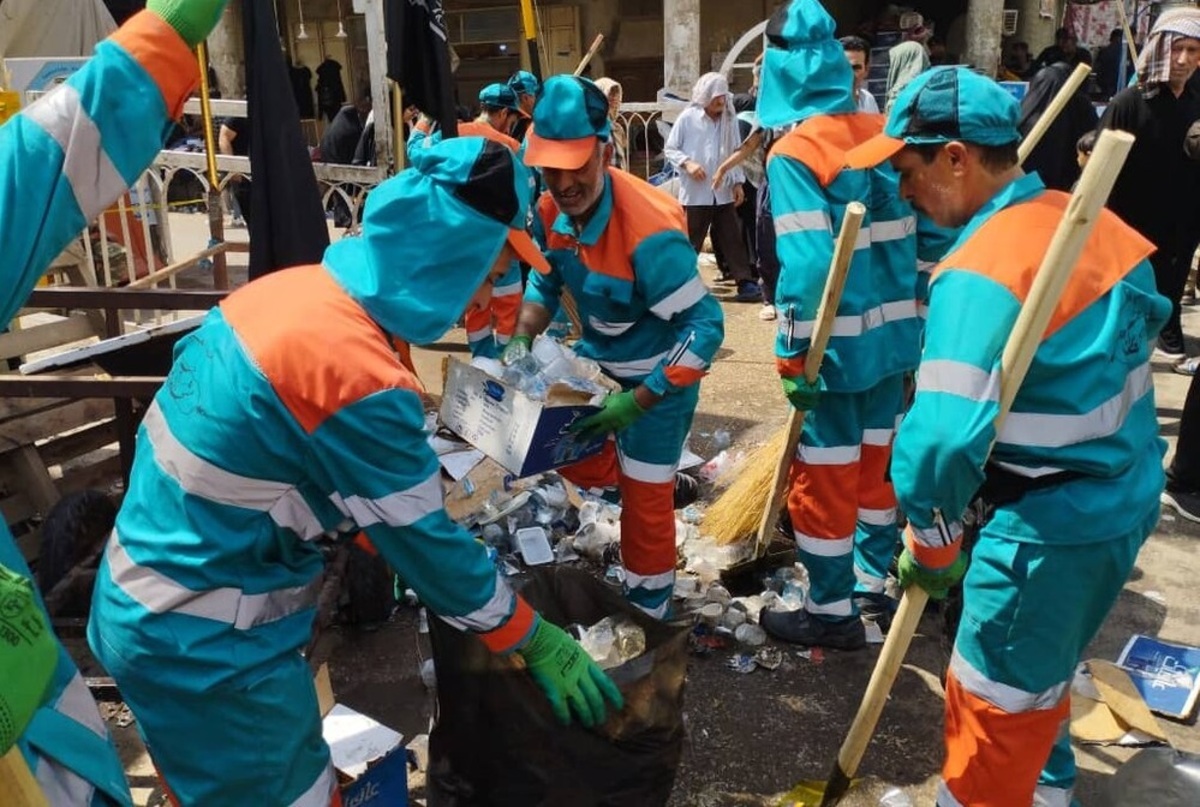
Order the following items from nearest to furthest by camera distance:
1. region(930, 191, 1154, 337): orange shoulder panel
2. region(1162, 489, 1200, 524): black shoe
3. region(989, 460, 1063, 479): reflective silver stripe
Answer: region(930, 191, 1154, 337): orange shoulder panel < region(989, 460, 1063, 479): reflective silver stripe < region(1162, 489, 1200, 524): black shoe

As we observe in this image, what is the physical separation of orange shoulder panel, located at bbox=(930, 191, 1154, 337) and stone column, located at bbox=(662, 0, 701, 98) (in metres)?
11.5

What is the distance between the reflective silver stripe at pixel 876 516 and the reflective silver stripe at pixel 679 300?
1179 mm

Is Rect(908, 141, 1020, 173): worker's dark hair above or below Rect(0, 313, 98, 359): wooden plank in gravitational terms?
above

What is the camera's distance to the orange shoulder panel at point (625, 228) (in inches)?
131

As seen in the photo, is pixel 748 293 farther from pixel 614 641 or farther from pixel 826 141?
pixel 614 641

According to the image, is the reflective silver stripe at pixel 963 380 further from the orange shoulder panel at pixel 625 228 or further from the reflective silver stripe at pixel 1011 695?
the orange shoulder panel at pixel 625 228

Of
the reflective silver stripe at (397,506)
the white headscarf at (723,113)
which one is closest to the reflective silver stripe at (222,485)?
the reflective silver stripe at (397,506)

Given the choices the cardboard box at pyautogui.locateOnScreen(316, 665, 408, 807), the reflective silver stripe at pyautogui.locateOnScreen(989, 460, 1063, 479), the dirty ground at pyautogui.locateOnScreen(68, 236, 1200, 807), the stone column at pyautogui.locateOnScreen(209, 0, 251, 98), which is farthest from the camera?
the stone column at pyautogui.locateOnScreen(209, 0, 251, 98)

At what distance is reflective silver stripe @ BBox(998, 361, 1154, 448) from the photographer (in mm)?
2139

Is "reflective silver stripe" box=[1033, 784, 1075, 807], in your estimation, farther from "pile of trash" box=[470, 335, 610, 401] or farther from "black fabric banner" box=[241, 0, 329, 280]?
"black fabric banner" box=[241, 0, 329, 280]

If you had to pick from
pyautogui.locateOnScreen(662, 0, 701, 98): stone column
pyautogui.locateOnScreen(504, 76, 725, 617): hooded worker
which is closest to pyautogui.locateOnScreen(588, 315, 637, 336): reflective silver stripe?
pyautogui.locateOnScreen(504, 76, 725, 617): hooded worker

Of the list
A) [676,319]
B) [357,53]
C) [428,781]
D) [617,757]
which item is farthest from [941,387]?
[357,53]

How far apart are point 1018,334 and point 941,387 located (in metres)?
0.20

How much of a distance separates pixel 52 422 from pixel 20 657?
11.8ft
